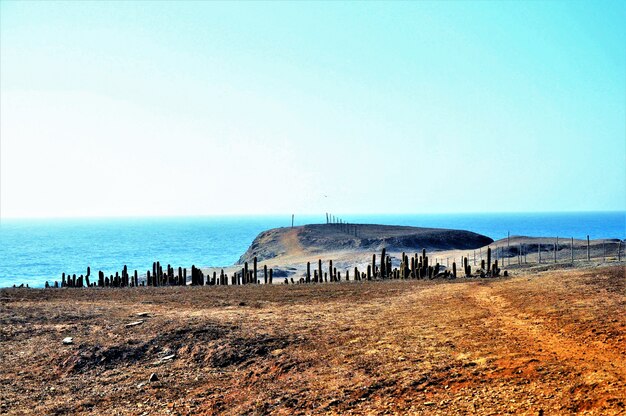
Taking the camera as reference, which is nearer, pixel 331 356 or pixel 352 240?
pixel 331 356

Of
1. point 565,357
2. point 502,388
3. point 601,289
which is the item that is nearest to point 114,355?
point 502,388

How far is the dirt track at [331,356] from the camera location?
1115 cm

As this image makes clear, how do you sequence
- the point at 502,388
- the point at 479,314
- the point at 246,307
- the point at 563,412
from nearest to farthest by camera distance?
the point at 563,412 → the point at 502,388 → the point at 479,314 → the point at 246,307

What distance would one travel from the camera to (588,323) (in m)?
15.3

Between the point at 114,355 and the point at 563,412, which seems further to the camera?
the point at 114,355

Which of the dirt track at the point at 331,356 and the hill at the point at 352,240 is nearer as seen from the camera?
the dirt track at the point at 331,356

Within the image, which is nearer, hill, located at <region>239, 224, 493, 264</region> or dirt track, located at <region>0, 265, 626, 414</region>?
dirt track, located at <region>0, 265, 626, 414</region>

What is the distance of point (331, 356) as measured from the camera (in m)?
14.4

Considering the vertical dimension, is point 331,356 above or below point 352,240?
above

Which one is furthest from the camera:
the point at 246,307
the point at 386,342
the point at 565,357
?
the point at 246,307

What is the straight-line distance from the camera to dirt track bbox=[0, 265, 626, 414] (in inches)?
439

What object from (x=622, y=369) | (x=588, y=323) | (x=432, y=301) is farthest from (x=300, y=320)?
(x=622, y=369)

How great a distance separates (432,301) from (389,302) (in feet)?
5.48

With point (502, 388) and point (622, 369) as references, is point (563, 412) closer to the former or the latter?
point (502, 388)
